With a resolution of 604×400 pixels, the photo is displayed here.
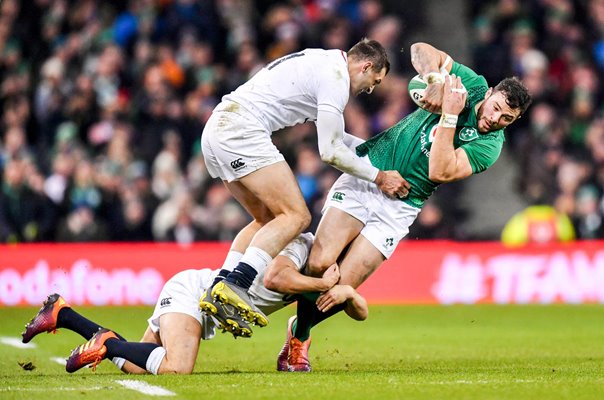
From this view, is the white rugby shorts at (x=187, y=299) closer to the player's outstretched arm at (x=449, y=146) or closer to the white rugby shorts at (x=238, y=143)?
the white rugby shorts at (x=238, y=143)

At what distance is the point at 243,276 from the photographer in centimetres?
867

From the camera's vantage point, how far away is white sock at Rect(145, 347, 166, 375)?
855 cm

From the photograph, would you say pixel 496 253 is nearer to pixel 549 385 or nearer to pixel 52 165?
pixel 52 165

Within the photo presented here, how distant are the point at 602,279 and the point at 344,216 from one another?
7.31 m

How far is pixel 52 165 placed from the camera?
18.0 m

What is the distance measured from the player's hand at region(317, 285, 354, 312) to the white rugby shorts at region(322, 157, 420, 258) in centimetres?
52

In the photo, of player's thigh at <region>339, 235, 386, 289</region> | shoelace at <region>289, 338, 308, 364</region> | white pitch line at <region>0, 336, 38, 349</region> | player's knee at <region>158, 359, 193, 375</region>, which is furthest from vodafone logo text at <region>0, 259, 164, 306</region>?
player's knee at <region>158, 359, 193, 375</region>

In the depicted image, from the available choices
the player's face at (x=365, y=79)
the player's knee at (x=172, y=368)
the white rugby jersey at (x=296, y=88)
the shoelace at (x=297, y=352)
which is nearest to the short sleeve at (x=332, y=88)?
the white rugby jersey at (x=296, y=88)

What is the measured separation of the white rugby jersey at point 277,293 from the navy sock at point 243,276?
26 cm

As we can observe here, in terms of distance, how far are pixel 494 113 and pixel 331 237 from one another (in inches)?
60.7

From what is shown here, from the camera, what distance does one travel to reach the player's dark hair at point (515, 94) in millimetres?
9055

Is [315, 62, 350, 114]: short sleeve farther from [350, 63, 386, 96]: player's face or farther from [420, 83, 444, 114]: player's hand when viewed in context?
[420, 83, 444, 114]: player's hand

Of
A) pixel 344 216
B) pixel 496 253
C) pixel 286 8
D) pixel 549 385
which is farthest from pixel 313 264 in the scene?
pixel 286 8

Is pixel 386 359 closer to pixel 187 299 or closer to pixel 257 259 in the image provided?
pixel 257 259
